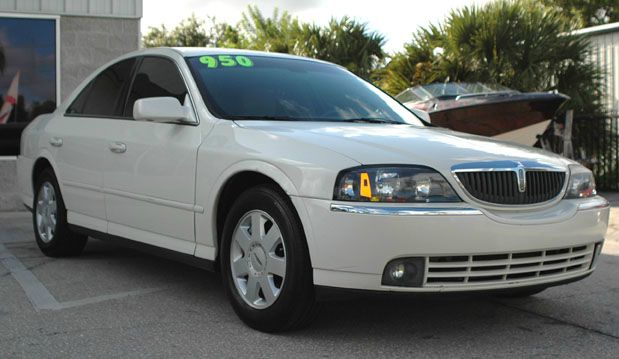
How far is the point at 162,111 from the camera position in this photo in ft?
14.4

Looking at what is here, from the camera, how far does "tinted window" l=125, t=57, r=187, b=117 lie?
15.8 ft

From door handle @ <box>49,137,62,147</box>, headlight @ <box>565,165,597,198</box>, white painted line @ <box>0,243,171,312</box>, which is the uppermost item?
headlight @ <box>565,165,597,198</box>

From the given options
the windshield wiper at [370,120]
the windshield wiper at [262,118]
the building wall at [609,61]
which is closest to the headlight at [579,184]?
the windshield wiper at [370,120]

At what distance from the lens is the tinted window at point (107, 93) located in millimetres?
5445

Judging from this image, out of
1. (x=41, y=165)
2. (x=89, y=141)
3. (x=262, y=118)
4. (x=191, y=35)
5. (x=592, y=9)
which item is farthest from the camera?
(x=191, y=35)

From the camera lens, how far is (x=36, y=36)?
9922 millimetres

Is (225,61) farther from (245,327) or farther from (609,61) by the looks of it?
(609,61)

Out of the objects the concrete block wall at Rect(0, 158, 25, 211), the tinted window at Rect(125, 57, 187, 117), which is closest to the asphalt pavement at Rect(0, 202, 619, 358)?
the tinted window at Rect(125, 57, 187, 117)

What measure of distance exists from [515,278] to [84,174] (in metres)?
3.21

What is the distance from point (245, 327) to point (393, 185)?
1.16 meters

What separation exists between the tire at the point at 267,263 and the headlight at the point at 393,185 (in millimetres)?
342

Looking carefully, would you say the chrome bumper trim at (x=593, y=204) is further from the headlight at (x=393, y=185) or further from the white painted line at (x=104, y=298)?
the white painted line at (x=104, y=298)

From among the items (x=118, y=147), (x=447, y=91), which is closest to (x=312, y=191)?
(x=118, y=147)

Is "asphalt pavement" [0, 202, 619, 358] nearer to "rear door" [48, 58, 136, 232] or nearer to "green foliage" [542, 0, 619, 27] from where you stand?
"rear door" [48, 58, 136, 232]
